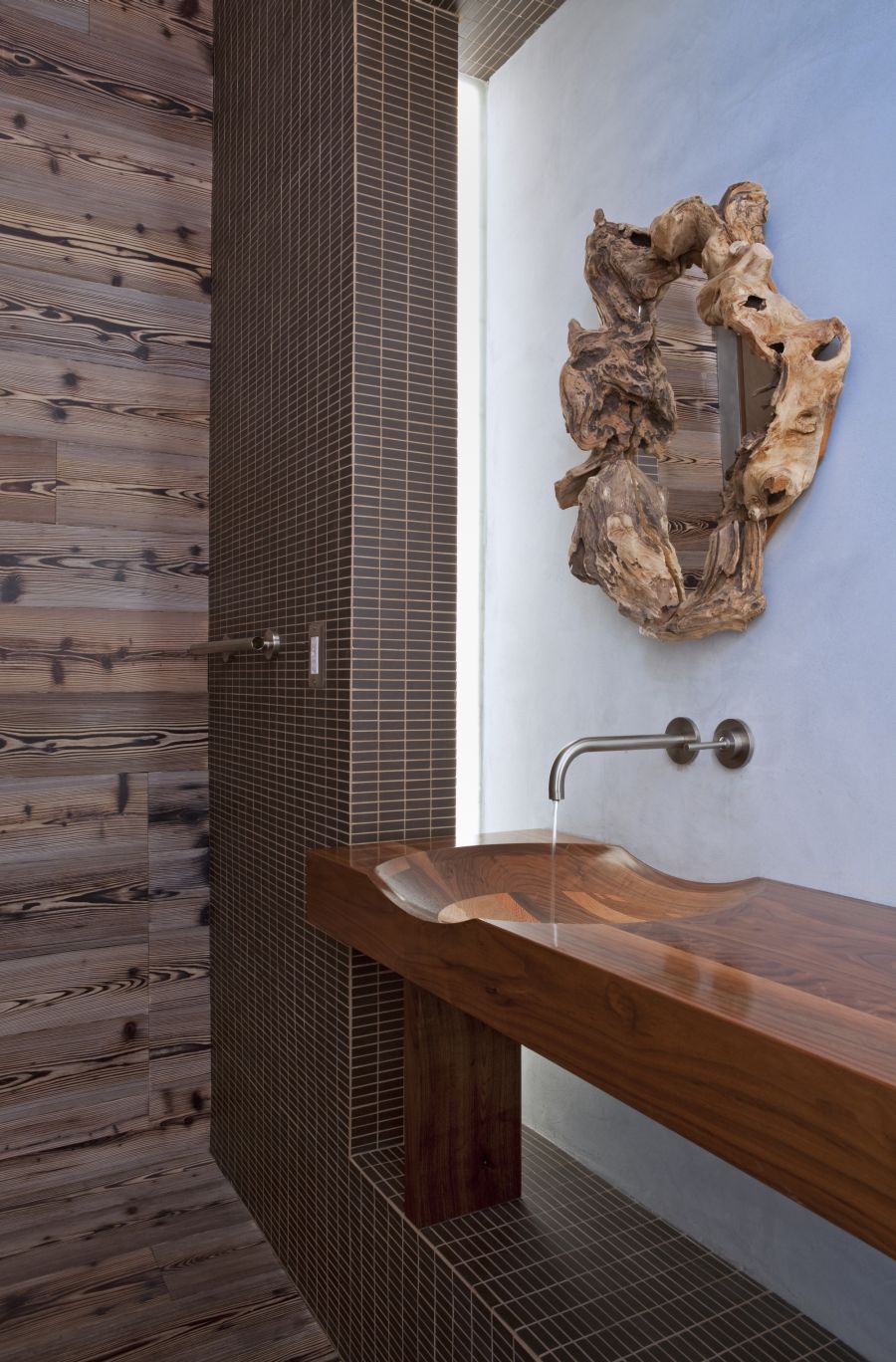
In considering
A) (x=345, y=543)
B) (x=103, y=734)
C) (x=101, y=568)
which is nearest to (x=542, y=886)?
(x=345, y=543)

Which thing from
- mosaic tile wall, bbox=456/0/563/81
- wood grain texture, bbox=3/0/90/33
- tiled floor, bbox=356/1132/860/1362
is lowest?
tiled floor, bbox=356/1132/860/1362

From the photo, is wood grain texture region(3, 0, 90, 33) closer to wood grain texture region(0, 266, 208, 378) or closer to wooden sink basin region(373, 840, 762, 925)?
wood grain texture region(0, 266, 208, 378)

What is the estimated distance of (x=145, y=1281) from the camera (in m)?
1.85

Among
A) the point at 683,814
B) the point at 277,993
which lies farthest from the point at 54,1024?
the point at 683,814

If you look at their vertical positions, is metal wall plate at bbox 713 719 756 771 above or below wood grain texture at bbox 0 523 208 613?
below

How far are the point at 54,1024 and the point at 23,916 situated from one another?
0.27 meters

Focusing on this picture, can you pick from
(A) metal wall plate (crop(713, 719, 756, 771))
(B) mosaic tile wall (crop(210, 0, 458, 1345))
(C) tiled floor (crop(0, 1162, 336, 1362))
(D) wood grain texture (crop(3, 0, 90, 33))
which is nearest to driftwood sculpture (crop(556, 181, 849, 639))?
(A) metal wall plate (crop(713, 719, 756, 771))

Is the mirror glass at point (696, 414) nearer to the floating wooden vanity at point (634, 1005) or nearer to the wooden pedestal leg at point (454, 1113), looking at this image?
the floating wooden vanity at point (634, 1005)

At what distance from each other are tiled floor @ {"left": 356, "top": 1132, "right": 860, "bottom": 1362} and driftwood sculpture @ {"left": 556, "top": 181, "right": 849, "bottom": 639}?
928 mm

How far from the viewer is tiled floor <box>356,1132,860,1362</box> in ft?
3.98

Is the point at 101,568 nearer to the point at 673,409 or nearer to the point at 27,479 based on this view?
the point at 27,479

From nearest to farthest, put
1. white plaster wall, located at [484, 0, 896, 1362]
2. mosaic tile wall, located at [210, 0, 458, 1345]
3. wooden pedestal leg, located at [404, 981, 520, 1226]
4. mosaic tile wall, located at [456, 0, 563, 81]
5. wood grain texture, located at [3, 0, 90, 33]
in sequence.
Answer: white plaster wall, located at [484, 0, 896, 1362], wooden pedestal leg, located at [404, 981, 520, 1226], mosaic tile wall, located at [210, 0, 458, 1345], mosaic tile wall, located at [456, 0, 563, 81], wood grain texture, located at [3, 0, 90, 33]

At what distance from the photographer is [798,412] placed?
3.98ft

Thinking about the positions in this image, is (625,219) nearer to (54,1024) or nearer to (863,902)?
(863,902)
